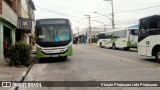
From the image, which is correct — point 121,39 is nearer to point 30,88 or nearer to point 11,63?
point 11,63

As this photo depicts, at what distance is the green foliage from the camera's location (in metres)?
16.4

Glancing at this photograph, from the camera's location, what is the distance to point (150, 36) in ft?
59.3

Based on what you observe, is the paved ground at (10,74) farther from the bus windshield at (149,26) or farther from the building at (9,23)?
the bus windshield at (149,26)

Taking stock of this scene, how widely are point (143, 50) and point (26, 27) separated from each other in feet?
44.5

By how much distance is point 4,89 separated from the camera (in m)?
9.05

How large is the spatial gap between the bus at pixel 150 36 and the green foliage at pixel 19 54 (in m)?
7.53

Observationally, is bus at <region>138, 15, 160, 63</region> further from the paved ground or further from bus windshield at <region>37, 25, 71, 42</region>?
the paved ground

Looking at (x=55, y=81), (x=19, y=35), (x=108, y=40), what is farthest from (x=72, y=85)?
(x=108, y=40)

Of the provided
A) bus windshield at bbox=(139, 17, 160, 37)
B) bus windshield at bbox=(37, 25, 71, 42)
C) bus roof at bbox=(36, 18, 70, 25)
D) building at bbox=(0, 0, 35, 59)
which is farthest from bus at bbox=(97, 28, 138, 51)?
bus windshield at bbox=(37, 25, 71, 42)

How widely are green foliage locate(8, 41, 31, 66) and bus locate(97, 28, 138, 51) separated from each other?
62.4 ft

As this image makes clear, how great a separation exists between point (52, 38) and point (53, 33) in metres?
0.37

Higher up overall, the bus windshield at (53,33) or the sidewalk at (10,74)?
the bus windshield at (53,33)

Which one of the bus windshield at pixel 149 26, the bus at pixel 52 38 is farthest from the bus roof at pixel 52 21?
the bus windshield at pixel 149 26

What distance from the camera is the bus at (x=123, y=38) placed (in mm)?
34719
